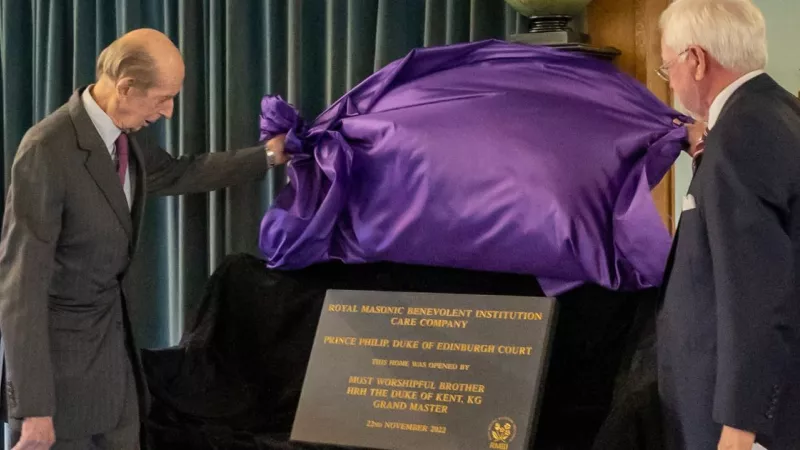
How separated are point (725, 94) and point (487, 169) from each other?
1.88 feet

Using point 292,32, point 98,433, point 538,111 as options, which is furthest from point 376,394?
point 292,32

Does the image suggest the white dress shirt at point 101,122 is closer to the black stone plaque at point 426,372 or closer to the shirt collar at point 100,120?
the shirt collar at point 100,120

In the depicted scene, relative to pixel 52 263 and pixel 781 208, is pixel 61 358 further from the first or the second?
pixel 781 208

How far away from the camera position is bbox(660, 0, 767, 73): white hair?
1324 mm

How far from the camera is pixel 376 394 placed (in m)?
1.82

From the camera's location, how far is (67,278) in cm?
170

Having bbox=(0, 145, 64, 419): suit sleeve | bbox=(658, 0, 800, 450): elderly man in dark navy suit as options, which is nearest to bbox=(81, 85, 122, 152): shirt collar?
bbox=(0, 145, 64, 419): suit sleeve

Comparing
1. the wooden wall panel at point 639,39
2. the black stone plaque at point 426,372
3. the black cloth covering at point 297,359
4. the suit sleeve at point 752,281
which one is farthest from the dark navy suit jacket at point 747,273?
the wooden wall panel at point 639,39

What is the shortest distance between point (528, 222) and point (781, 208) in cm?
60

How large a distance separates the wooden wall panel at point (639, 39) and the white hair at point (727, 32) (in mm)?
653

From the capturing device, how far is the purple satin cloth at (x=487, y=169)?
1.77 meters

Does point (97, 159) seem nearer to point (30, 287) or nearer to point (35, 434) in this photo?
point (30, 287)

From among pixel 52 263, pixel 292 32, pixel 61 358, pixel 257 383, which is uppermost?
pixel 292 32

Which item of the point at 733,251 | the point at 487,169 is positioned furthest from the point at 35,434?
the point at 733,251
